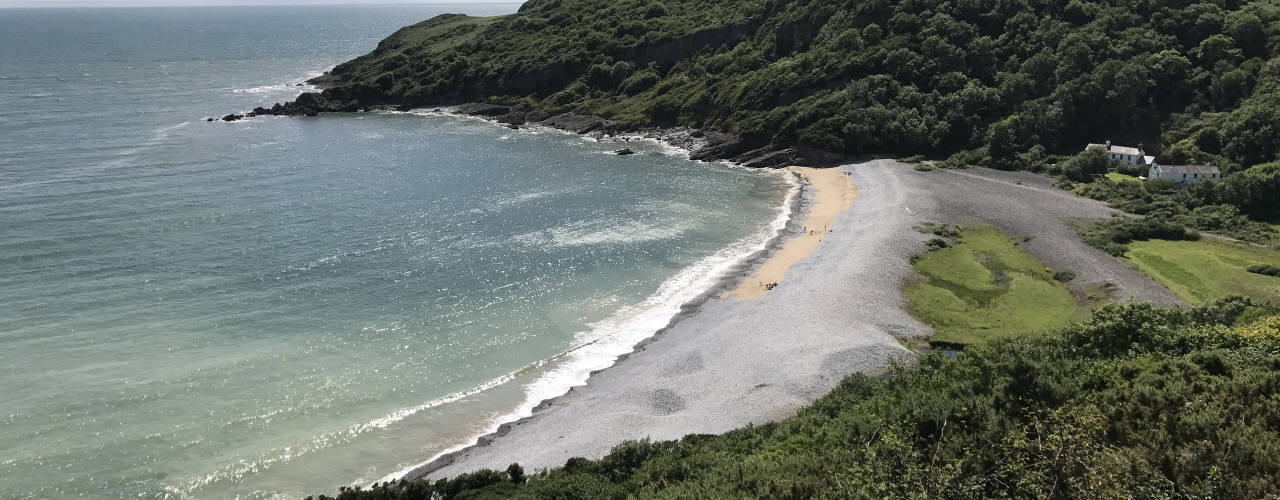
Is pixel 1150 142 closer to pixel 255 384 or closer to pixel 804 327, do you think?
pixel 804 327

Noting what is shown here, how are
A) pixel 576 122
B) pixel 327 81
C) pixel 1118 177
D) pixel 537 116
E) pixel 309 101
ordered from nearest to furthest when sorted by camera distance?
1. pixel 1118 177
2. pixel 576 122
3. pixel 537 116
4. pixel 309 101
5. pixel 327 81

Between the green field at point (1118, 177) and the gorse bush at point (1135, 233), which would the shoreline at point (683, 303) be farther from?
the green field at point (1118, 177)

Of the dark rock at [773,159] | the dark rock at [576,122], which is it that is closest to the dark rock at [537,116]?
the dark rock at [576,122]

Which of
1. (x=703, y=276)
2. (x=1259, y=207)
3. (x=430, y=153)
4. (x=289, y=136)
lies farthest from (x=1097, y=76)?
(x=289, y=136)

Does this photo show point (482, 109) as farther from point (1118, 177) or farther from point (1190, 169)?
point (1190, 169)

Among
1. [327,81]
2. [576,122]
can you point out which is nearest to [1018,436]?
[576,122]

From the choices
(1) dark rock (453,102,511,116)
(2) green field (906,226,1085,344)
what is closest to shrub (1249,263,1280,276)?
(2) green field (906,226,1085,344)

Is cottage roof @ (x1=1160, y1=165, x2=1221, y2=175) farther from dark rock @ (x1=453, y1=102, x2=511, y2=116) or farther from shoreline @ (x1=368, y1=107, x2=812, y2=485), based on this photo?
dark rock @ (x1=453, y1=102, x2=511, y2=116)
